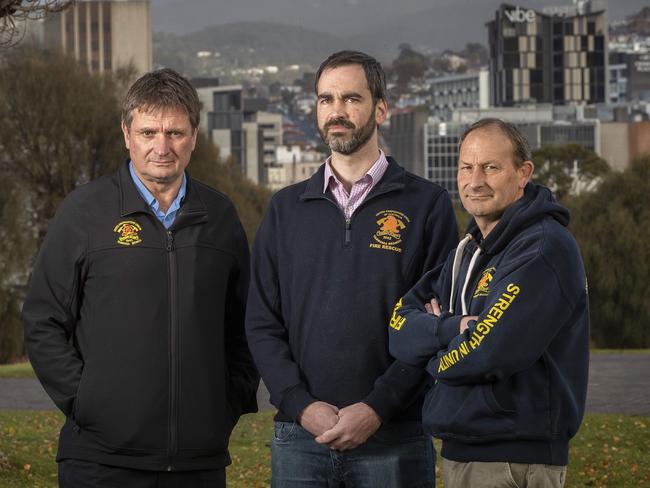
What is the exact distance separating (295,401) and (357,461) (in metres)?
0.33

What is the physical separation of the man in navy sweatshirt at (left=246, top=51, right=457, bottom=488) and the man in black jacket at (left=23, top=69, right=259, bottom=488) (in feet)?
0.78

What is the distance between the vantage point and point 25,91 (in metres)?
45.6

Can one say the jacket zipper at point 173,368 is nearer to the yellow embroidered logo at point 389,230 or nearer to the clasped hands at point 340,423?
the clasped hands at point 340,423

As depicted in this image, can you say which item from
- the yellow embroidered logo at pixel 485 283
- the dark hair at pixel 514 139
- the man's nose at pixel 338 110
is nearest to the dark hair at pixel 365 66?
the man's nose at pixel 338 110

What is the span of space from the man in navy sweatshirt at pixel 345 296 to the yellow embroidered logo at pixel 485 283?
0.54 meters

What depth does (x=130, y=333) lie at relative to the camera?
560cm

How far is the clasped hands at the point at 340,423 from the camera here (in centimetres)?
546

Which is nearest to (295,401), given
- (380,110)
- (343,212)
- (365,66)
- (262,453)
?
(343,212)

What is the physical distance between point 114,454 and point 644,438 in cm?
923

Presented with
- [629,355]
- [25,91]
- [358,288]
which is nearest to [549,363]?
[358,288]

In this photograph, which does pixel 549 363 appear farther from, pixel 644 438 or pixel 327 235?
pixel 644 438

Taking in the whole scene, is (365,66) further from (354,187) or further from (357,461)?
(357,461)

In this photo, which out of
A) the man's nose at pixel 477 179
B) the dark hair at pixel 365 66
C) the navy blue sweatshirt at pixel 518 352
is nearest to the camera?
the navy blue sweatshirt at pixel 518 352

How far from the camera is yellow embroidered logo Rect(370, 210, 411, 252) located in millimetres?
5699
